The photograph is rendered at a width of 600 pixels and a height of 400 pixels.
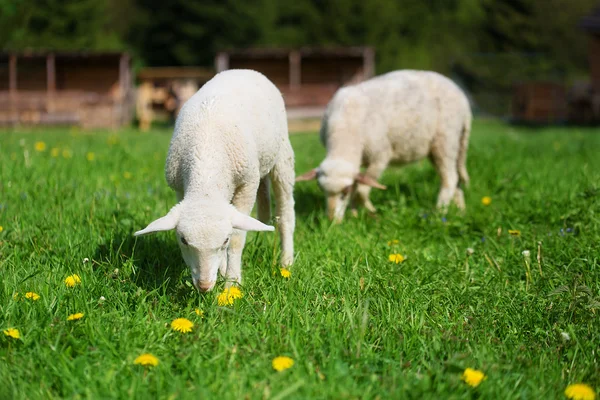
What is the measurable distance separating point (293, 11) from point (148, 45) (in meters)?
9.57

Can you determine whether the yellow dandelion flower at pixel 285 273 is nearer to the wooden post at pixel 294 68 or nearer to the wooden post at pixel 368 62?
the wooden post at pixel 294 68

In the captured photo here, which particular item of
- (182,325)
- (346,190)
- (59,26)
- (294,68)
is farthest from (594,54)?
(59,26)

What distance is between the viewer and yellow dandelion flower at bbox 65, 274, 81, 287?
10.3 ft

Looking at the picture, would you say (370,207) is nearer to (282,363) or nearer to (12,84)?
(282,363)

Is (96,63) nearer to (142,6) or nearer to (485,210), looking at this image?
(142,6)

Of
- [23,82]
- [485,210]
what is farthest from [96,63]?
[485,210]

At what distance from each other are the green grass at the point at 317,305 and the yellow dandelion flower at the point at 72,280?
0.11ft

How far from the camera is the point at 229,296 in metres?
3.05

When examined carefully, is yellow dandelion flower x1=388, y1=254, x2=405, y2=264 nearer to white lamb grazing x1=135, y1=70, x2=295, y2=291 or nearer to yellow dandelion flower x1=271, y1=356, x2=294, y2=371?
white lamb grazing x1=135, y1=70, x2=295, y2=291

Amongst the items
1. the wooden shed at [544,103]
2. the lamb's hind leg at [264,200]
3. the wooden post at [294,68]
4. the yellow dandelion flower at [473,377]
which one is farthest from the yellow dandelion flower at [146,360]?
the wooden post at [294,68]

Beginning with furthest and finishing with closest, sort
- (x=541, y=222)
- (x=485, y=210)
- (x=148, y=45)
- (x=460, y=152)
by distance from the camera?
(x=148, y=45), (x=460, y=152), (x=485, y=210), (x=541, y=222)

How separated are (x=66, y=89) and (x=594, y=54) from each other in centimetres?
2181

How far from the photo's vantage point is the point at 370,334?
287 centimetres

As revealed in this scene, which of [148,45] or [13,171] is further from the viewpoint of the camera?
[148,45]
